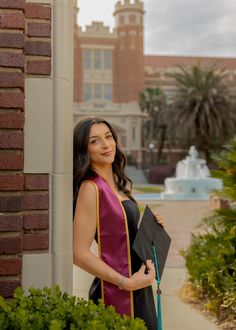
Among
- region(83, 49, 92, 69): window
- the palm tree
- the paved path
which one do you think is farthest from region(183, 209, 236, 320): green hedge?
region(83, 49, 92, 69): window

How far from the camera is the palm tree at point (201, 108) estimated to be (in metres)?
42.0

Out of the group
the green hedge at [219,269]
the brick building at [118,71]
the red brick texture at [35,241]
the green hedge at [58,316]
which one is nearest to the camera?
the green hedge at [58,316]

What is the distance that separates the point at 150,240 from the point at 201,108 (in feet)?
134

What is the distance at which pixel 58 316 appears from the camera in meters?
1.85

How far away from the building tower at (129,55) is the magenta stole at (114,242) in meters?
56.2

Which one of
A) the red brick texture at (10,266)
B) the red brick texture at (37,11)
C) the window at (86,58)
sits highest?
the window at (86,58)

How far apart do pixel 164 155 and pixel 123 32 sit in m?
15.5

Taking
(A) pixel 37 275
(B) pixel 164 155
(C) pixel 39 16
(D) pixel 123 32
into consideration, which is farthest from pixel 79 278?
(D) pixel 123 32

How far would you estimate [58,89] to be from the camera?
7.99 ft

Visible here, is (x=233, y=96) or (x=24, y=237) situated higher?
(x=233, y=96)

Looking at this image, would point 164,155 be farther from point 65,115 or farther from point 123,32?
point 65,115

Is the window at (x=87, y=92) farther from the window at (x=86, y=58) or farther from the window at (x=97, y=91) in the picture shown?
the window at (x=86, y=58)

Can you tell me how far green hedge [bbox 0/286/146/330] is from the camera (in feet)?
5.74

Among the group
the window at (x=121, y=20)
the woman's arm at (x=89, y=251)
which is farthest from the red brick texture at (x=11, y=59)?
the window at (x=121, y=20)
